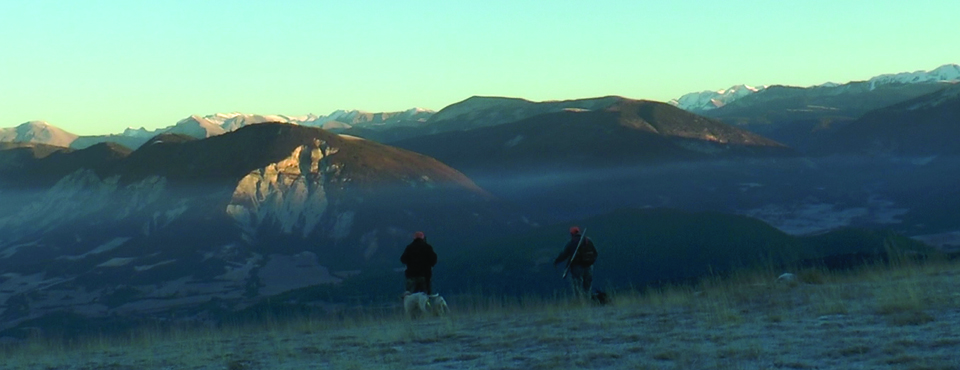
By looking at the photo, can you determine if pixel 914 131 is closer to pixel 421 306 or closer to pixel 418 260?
pixel 418 260

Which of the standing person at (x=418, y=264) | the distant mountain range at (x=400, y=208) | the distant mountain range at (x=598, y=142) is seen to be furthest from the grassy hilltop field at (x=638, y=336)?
the distant mountain range at (x=598, y=142)

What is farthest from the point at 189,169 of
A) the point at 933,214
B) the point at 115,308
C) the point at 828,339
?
the point at 828,339

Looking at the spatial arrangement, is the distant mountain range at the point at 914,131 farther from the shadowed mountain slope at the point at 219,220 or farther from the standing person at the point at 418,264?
the standing person at the point at 418,264

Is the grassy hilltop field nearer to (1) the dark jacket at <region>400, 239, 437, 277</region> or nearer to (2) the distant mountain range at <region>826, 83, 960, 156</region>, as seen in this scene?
(1) the dark jacket at <region>400, 239, 437, 277</region>

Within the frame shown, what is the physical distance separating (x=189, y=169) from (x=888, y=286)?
Answer: 102006 millimetres

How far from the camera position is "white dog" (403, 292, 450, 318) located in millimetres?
21625

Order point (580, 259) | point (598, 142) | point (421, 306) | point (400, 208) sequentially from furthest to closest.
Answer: point (598, 142), point (400, 208), point (580, 259), point (421, 306)

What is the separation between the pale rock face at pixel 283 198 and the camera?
10462cm

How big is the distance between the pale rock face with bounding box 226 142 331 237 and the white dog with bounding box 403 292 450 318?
8204cm

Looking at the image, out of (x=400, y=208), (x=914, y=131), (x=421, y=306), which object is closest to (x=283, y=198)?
(x=400, y=208)

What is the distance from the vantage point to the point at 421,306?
21594mm

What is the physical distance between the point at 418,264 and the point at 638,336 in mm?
8029

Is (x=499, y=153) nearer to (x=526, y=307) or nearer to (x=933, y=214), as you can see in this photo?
(x=933, y=214)

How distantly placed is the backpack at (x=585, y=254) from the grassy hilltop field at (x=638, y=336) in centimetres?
103
